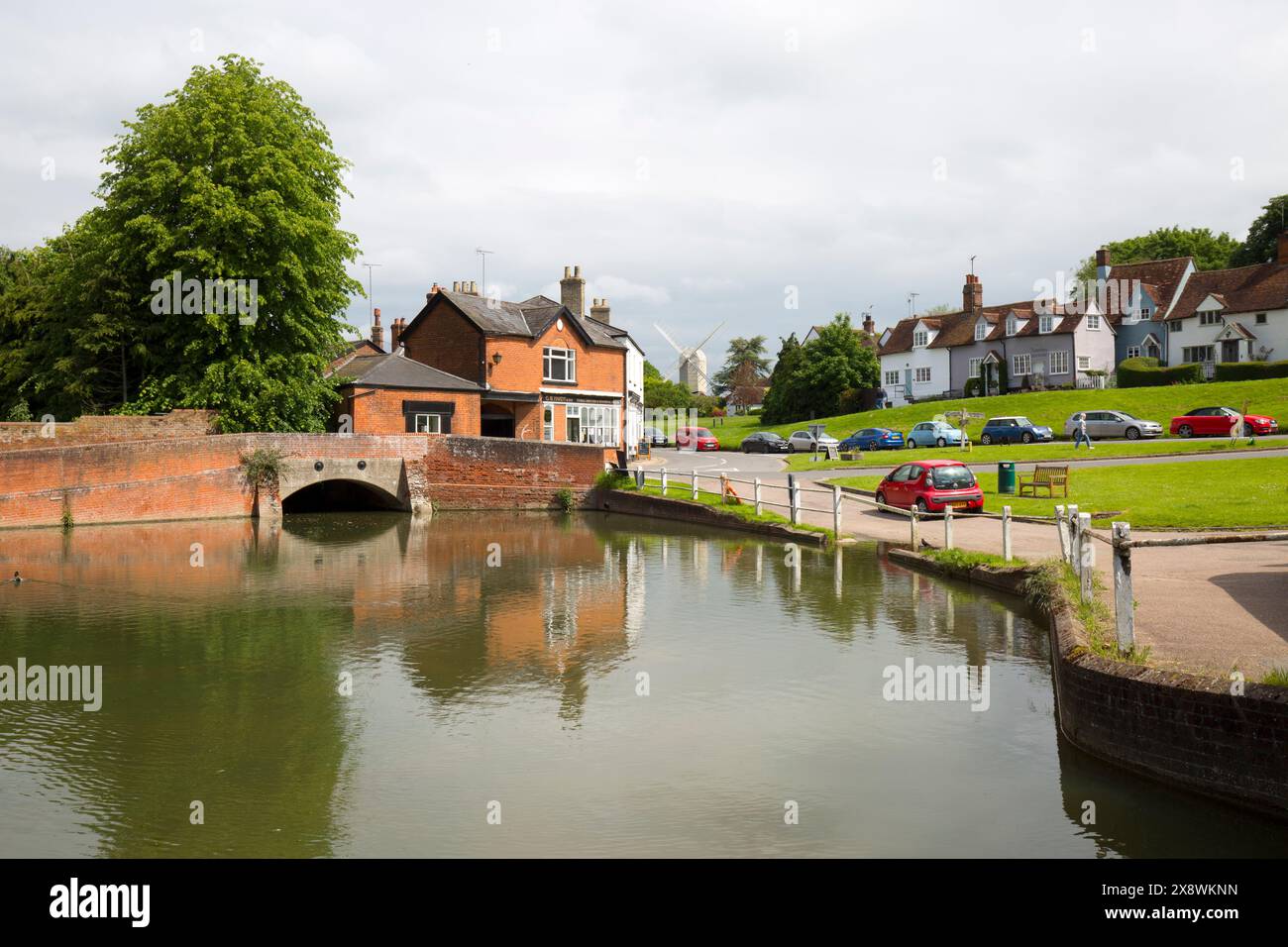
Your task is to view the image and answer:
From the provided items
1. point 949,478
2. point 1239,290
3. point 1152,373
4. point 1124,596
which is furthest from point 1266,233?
point 1124,596

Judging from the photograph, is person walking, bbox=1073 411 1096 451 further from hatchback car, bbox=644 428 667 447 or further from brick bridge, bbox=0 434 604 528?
hatchback car, bbox=644 428 667 447

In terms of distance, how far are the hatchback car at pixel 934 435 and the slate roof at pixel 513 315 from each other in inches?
629

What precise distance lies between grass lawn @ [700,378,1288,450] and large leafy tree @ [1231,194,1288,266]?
74.9 ft

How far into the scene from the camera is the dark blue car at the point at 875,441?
54.0 meters

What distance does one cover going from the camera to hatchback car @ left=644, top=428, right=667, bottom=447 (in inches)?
2933

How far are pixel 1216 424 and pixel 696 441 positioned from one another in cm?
3041

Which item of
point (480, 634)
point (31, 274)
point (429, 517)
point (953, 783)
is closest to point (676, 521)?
point (429, 517)

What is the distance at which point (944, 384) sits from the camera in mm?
76438

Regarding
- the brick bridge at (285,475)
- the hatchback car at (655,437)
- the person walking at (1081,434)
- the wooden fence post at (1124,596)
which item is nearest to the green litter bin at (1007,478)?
the person walking at (1081,434)

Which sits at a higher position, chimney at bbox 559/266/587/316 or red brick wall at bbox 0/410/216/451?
chimney at bbox 559/266/587/316

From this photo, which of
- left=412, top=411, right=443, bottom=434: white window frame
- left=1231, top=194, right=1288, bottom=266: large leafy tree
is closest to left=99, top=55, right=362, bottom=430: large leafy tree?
left=412, top=411, right=443, bottom=434: white window frame

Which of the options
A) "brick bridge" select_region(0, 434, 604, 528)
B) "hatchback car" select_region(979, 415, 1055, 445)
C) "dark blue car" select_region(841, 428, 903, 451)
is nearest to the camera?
"brick bridge" select_region(0, 434, 604, 528)

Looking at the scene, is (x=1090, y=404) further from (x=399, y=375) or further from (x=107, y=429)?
(x=107, y=429)

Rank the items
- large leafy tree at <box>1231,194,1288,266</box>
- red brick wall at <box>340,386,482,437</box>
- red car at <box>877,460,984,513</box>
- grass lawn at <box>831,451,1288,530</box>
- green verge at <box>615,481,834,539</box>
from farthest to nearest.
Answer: large leafy tree at <box>1231,194,1288,266</box> → red brick wall at <box>340,386,482,437</box> → red car at <box>877,460,984,513</box> → green verge at <box>615,481,834,539</box> → grass lawn at <box>831,451,1288,530</box>
